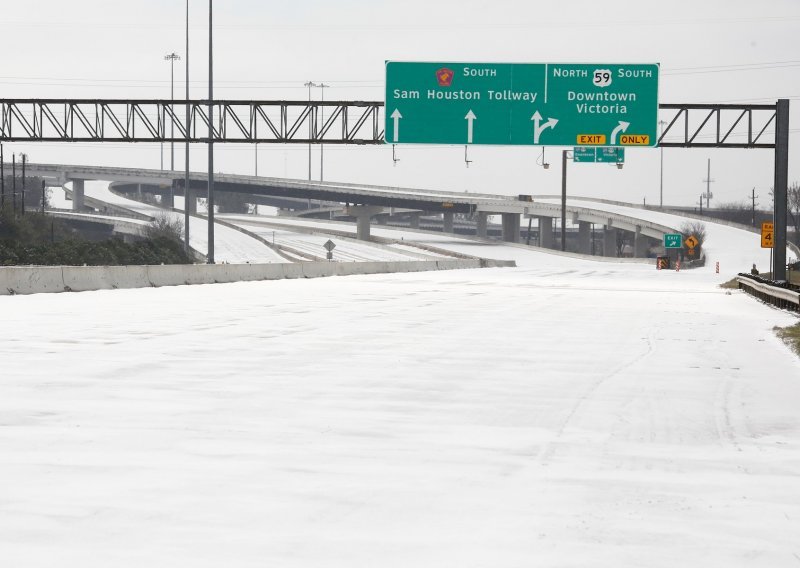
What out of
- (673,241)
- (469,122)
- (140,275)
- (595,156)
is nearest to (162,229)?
(673,241)

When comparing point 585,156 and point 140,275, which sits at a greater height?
Result: point 585,156

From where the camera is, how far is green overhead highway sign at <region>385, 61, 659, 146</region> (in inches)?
1918

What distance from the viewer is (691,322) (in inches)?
974

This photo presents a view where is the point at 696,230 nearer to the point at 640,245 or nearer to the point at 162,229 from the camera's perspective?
the point at 640,245

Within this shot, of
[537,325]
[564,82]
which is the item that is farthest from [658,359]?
[564,82]

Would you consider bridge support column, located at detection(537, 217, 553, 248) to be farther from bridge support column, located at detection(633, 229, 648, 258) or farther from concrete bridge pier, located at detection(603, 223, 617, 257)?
bridge support column, located at detection(633, 229, 648, 258)

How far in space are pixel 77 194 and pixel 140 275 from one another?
154194 millimetres

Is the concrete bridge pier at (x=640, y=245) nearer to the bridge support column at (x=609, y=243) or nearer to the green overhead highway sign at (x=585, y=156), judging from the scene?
the bridge support column at (x=609, y=243)

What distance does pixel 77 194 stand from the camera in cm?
18675

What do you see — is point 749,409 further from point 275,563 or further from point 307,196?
point 307,196

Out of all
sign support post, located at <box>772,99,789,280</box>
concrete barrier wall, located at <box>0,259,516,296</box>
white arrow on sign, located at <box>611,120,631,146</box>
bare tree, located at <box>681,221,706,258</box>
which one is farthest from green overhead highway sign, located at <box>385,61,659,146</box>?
bare tree, located at <box>681,221,706,258</box>

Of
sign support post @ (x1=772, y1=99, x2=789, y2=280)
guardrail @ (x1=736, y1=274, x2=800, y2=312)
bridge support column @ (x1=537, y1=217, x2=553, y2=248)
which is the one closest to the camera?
guardrail @ (x1=736, y1=274, x2=800, y2=312)

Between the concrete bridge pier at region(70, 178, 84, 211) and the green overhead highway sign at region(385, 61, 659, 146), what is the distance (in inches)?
5602

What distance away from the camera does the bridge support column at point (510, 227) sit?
542 feet
